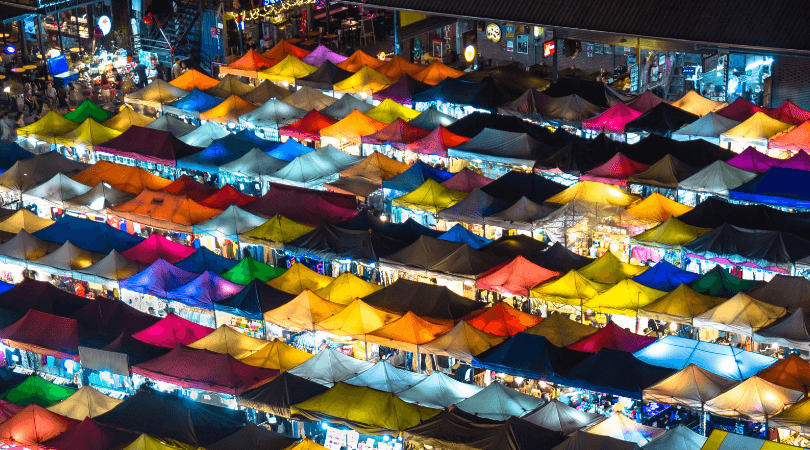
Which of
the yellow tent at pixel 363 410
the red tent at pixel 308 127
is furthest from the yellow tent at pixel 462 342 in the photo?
the red tent at pixel 308 127

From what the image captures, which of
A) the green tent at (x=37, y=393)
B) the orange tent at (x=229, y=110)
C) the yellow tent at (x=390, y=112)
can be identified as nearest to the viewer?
the green tent at (x=37, y=393)

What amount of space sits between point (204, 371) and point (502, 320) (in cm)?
587

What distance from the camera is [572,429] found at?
18844 millimetres

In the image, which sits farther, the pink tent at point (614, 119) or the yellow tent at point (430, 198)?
the pink tent at point (614, 119)

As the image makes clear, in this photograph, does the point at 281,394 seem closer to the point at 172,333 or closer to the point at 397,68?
the point at 172,333

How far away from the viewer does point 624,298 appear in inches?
911

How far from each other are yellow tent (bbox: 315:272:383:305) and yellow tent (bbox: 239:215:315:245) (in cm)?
275

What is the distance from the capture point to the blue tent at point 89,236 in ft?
85.0

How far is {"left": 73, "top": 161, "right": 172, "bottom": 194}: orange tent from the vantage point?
2909cm

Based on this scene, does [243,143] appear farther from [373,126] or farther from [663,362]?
[663,362]

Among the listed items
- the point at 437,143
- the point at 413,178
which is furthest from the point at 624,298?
the point at 437,143

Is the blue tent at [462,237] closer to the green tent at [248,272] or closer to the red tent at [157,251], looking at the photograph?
the green tent at [248,272]

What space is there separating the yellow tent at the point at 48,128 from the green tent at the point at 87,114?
60 cm

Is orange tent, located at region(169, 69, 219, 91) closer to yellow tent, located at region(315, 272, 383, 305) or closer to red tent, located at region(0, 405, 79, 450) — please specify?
yellow tent, located at region(315, 272, 383, 305)
